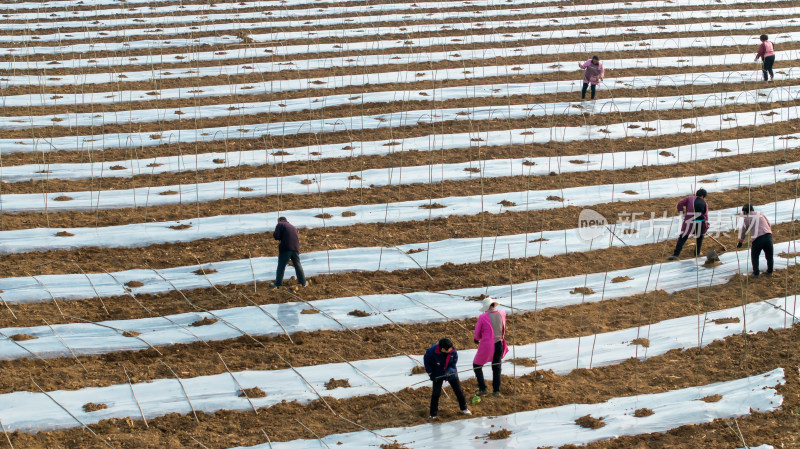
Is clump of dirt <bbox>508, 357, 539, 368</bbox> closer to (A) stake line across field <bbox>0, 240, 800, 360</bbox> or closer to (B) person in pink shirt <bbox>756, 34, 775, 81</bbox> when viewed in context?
(A) stake line across field <bbox>0, 240, 800, 360</bbox>

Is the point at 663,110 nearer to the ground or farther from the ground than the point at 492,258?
farther from the ground

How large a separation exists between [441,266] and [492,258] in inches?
27.9

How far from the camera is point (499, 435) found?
21.4ft

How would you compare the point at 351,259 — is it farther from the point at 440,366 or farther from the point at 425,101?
the point at 425,101

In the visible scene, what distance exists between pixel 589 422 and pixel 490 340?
1.17 meters

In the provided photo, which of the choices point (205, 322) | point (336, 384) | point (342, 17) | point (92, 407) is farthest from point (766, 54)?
point (92, 407)

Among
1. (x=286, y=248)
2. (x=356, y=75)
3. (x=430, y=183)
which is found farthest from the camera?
(x=356, y=75)

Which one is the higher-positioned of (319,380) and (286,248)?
(286,248)

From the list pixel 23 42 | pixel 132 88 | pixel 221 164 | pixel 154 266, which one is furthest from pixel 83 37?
pixel 154 266

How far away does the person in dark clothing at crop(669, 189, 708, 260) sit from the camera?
929 cm

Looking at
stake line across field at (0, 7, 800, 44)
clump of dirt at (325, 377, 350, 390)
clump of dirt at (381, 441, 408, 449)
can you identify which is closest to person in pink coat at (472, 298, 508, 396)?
clump of dirt at (381, 441, 408, 449)

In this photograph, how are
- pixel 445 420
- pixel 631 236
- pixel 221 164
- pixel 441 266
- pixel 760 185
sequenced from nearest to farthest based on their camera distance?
→ pixel 445 420 → pixel 441 266 → pixel 631 236 → pixel 760 185 → pixel 221 164

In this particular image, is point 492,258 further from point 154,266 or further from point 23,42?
point 23,42

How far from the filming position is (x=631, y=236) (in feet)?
34.3
